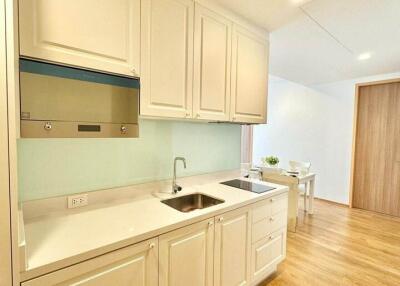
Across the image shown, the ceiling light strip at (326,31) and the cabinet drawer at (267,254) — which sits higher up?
the ceiling light strip at (326,31)

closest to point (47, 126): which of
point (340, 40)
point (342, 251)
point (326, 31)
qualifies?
point (326, 31)

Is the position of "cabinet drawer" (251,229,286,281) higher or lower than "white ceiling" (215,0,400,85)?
lower

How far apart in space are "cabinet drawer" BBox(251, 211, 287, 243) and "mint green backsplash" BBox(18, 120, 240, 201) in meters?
0.71

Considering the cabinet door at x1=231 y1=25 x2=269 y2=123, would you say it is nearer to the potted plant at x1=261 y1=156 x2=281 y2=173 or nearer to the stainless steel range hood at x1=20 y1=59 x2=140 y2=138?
the stainless steel range hood at x1=20 y1=59 x2=140 y2=138

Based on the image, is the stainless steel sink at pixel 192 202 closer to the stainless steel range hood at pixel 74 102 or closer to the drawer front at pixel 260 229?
the drawer front at pixel 260 229

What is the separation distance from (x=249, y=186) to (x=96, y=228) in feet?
4.65

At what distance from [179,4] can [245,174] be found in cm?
190

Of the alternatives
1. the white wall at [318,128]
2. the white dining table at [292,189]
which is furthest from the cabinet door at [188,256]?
the white wall at [318,128]

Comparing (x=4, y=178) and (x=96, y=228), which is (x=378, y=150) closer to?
(x=96, y=228)

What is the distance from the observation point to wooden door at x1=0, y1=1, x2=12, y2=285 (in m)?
0.77

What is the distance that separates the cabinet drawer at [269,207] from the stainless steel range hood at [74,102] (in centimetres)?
117

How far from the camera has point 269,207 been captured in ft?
6.39

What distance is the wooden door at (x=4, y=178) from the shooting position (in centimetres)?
77

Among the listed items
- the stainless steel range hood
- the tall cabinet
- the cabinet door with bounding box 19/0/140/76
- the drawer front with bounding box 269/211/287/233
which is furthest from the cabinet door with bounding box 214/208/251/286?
the cabinet door with bounding box 19/0/140/76
